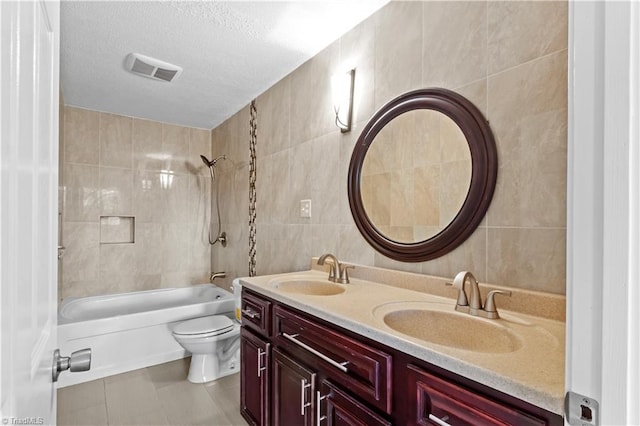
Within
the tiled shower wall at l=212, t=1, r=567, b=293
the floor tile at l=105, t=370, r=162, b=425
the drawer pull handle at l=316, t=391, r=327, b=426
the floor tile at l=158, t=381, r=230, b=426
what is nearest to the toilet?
the floor tile at l=158, t=381, r=230, b=426

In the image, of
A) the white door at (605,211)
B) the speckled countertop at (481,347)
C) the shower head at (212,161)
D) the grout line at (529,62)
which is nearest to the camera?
the white door at (605,211)

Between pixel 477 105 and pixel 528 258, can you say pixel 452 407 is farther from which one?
pixel 477 105

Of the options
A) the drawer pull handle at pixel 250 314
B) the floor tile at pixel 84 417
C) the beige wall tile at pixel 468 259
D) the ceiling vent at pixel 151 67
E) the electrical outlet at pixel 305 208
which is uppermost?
the ceiling vent at pixel 151 67

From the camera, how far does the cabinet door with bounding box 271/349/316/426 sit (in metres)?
1.32

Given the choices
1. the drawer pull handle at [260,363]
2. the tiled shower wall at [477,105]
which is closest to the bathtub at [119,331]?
the tiled shower wall at [477,105]

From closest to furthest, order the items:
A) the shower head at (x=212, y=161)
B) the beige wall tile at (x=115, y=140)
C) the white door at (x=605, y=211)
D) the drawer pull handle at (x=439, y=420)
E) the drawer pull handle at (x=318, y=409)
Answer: the white door at (x=605, y=211) → the drawer pull handle at (x=439, y=420) → the drawer pull handle at (x=318, y=409) → the beige wall tile at (x=115, y=140) → the shower head at (x=212, y=161)

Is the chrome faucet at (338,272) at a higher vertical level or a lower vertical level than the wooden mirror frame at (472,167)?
lower

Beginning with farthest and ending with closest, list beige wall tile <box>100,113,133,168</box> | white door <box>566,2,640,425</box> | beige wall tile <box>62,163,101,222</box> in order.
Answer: beige wall tile <box>100,113,133,168</box>
beige wall tile <box>62,163,101,222</box>
white door <box>566,2,640,425</box>

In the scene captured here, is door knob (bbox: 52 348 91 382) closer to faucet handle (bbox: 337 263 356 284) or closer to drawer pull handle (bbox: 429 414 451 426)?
drawer pull handle (bbox: 429 414 451 426)

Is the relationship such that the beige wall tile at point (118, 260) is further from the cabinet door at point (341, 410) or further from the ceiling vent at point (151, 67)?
the cabinet door at point (341, 410)

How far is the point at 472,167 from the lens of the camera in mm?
1338

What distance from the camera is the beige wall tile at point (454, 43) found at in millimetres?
1329

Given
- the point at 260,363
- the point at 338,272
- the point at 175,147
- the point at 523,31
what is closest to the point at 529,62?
the point at 523,31

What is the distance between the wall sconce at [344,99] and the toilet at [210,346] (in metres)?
1.79
